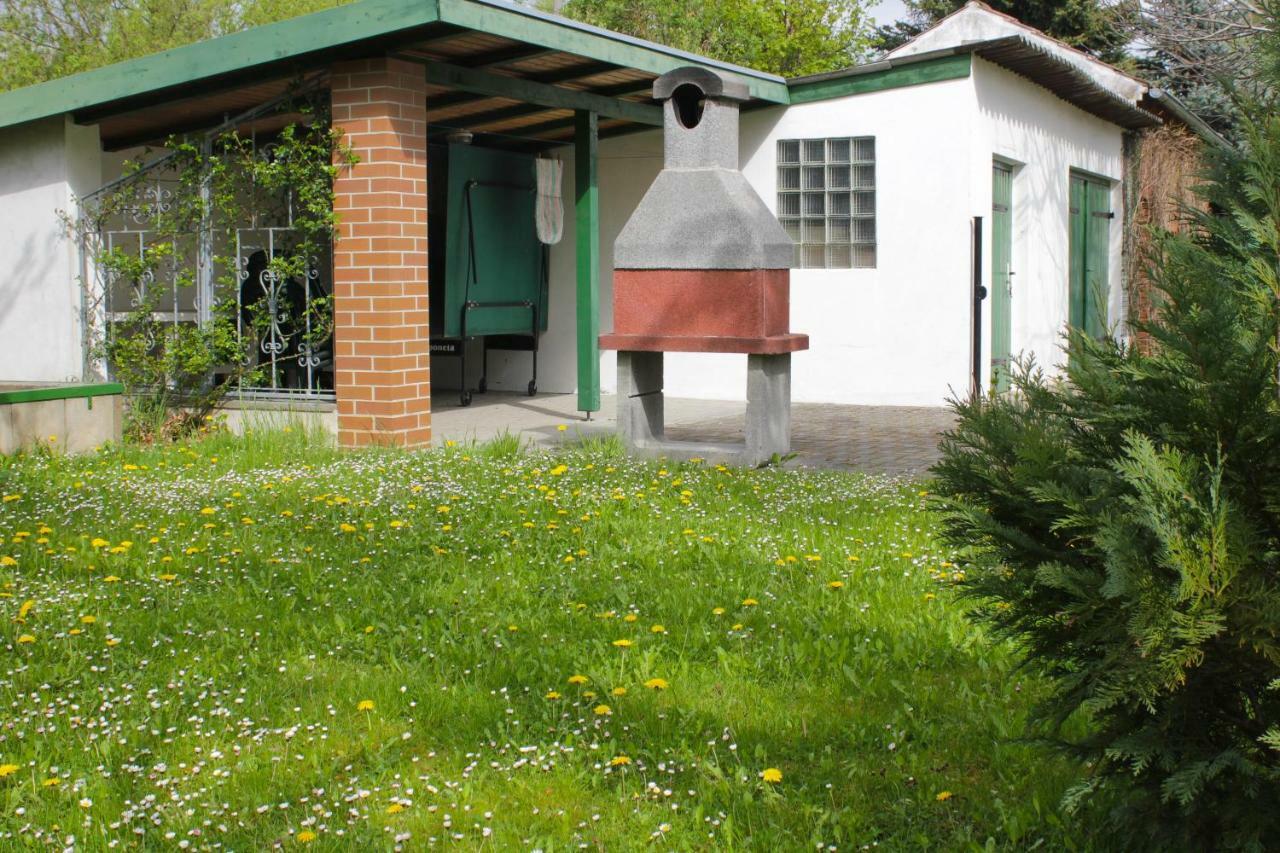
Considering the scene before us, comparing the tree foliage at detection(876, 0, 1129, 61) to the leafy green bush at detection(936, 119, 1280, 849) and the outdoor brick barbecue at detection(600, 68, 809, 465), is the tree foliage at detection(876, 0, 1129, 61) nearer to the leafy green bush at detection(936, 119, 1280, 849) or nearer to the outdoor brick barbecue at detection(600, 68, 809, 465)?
the outdoor brick barbecue at detection(600, 68, 809, 465)

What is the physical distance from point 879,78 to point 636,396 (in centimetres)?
497

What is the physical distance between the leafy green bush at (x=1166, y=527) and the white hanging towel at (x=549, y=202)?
10.2 m

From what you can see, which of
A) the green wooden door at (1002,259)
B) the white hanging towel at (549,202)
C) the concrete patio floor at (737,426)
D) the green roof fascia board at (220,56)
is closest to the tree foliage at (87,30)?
the white hanging towel at (549,202)

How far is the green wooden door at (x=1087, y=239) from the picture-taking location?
606 inches

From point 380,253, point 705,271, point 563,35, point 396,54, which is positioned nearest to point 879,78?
point 563,35

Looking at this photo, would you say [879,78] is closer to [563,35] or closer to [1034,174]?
[1034,174]

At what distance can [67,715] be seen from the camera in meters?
3.84

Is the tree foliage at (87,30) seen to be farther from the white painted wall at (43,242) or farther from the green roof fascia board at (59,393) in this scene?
the green roof fascia board at (59,393)

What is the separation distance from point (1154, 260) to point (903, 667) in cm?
210

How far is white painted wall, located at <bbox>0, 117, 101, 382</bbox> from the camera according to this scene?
10.2 m

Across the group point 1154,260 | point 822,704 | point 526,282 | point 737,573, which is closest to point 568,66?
point 526,282

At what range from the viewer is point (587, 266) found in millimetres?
11133

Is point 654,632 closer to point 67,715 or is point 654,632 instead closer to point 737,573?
point 737,573

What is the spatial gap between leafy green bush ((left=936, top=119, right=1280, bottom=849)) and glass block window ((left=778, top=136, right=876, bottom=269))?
992cm
